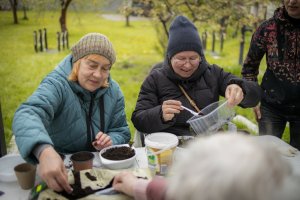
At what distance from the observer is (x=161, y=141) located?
1734mm

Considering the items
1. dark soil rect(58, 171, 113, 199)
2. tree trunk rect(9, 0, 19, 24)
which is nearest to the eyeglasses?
dark soil rect(58, 171, 113, 199)

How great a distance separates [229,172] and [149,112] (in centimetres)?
139

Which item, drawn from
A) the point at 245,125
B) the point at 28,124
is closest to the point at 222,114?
the point at 28,124

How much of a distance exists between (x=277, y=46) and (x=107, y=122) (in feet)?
4.70

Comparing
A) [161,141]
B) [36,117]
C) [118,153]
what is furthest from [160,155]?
[36,117]

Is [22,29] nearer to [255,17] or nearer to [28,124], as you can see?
[255,17]

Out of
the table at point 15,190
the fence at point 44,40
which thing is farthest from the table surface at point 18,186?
the fence at point 44,40

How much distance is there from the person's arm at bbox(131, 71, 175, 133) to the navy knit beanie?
10.3 inches

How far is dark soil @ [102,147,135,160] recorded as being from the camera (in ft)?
5.65

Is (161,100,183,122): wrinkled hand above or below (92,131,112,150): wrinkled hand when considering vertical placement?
above

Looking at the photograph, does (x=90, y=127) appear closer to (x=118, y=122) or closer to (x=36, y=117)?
(x=118, y=122)

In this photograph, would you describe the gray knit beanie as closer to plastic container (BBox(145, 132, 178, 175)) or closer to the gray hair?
plastic container (BBox(145, 132, 178, 175))

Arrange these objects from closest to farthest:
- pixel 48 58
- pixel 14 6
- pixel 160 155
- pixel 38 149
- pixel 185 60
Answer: pixel 38 149, pixel 160 155, pixel 185 60, pixel 14 6, pixel 48 58

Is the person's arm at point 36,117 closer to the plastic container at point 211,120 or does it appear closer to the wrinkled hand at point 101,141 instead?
the wrinkled hand at point 101,141
